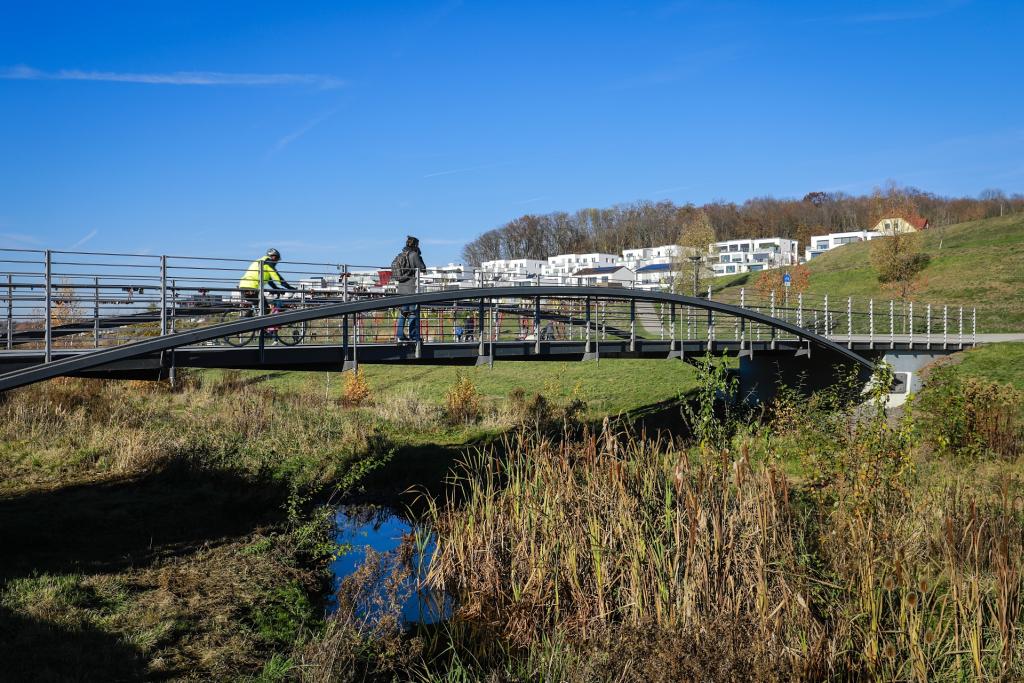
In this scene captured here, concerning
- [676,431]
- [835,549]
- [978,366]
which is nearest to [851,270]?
[978,366]

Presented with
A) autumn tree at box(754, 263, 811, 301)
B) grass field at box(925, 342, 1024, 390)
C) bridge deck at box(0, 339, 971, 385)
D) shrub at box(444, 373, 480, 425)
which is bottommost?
shrub at box(444, 373, 480, 425)

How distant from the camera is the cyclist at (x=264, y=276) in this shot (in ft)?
41.5

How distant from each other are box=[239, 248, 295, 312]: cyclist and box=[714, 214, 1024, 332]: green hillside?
122ft

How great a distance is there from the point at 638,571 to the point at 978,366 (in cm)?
2315

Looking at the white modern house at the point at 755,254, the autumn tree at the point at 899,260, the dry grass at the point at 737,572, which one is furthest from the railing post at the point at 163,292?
the white modern house at the point at 755,254

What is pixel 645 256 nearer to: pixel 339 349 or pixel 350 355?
pixel 350 355

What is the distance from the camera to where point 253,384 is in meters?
29.7

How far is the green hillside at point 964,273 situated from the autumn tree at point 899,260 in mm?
833

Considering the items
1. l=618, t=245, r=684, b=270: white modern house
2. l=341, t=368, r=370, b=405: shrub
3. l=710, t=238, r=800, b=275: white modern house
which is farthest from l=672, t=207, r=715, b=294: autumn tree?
l=341, t=368, r=370, b=405: shrub

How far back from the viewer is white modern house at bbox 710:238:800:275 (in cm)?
10018

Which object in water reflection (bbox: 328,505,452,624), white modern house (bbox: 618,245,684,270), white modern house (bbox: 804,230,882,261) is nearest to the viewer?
water reflection (bbox: 328,505,452,624)

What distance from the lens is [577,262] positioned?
113500mm

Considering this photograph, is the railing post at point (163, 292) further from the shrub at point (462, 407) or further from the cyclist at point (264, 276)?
the shrub at point (462, 407)

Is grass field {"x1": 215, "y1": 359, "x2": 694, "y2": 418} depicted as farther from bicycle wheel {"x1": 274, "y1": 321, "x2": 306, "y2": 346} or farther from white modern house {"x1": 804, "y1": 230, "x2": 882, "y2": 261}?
white modern house {"x1": 804, "y1": 230, "x2": 882, "y2": 261}
